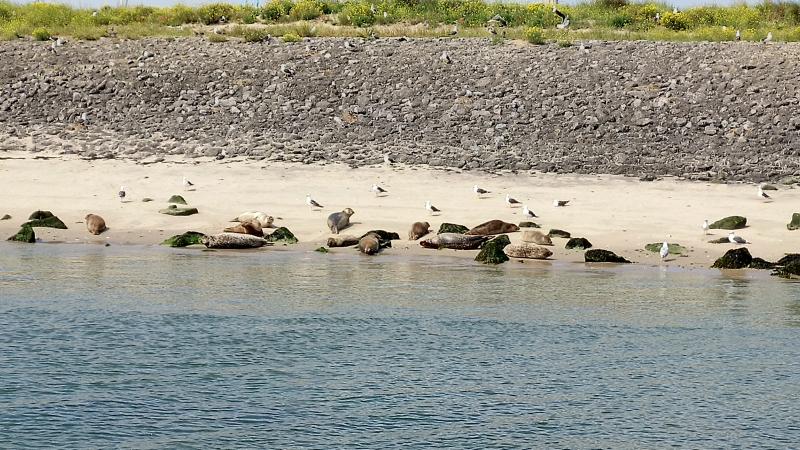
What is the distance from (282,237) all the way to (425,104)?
914 centimetres

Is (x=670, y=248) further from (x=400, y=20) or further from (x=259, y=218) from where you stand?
(x=400, y=20)

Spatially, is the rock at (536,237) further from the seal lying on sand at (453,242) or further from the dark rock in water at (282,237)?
the dark rock in water at (282,237)

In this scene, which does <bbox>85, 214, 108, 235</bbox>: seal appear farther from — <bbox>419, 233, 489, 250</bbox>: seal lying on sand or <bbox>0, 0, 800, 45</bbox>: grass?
<bbox>0, 0, 800, 45</bbox>: grass

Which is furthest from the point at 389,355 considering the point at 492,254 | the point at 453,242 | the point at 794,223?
the point at 794,223

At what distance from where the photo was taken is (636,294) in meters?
17.5

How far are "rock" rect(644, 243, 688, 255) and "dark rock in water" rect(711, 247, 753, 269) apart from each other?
0.83m

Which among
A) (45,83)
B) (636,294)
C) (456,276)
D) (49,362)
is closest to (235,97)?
(45,83)

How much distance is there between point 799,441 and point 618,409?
1.72m

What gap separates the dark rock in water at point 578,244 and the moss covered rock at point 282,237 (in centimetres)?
466

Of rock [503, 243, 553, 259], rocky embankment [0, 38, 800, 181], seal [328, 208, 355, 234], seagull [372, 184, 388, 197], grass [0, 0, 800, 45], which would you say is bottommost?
rock [503, 243, 553, 259]

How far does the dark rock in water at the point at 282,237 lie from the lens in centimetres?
2164

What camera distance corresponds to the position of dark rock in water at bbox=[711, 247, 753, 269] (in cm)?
1947

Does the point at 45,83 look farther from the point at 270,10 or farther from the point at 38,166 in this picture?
the point at 270,10

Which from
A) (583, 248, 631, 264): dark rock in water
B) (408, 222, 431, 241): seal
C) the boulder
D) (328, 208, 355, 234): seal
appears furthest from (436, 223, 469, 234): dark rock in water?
(583, 248, 631, 264): dark rock in water
